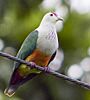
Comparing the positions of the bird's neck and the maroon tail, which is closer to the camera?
the maroon tail

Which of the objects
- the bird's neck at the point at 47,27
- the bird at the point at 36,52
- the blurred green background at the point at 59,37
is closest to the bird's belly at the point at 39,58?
the bird at the point at 36,52

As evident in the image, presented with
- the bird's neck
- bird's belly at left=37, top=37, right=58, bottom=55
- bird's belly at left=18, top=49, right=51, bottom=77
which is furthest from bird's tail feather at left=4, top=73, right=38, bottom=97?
the bird's neck

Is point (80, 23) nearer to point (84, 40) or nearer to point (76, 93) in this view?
point (84, 40)

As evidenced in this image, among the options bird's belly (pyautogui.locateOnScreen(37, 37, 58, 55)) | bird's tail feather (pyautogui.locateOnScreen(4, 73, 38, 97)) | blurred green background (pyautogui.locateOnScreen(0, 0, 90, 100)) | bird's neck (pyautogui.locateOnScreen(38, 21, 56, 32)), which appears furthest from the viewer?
blurred green background (pyautogui.locateOnScreen(0, 0, 90, 100))

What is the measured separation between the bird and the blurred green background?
2.40 metres

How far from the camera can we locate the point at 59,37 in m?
9.59

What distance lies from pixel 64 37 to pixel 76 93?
2.99 feet

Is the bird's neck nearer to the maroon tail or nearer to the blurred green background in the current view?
the maroon tail

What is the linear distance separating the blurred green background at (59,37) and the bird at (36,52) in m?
2.40

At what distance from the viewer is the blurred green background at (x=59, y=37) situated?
30.8 feet

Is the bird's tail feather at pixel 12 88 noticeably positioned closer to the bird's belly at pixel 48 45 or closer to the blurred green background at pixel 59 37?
the bird's belly at pixel 48 45

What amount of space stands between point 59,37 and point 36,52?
308 centimetres

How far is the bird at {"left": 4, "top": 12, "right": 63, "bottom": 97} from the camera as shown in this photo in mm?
6461

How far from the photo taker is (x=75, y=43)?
9.72 meters
